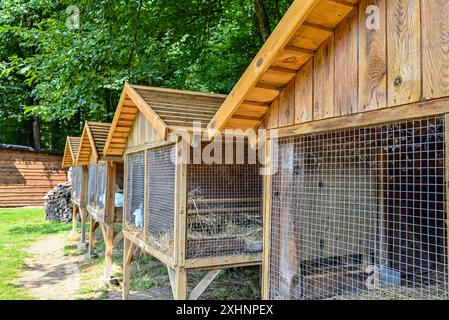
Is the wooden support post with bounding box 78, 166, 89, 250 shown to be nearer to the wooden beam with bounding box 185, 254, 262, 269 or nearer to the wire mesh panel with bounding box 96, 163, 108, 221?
the wire mesh panel with bounding box 96, 163, 108, 221

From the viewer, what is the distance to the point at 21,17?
51.6 feet

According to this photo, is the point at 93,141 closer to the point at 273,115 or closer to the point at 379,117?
the point at 273,115

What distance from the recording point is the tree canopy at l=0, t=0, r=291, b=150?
6.54 metres

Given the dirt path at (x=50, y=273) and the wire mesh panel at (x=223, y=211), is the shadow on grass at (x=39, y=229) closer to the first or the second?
the dirt path at (x=50, y=273)

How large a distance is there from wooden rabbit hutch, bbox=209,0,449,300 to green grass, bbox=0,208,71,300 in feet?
17.9

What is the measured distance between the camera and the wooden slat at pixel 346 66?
1912 millimetres

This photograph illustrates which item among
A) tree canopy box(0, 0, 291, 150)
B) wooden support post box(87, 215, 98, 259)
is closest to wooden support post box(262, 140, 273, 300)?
tree canopy box(0, 0, 291, 150)

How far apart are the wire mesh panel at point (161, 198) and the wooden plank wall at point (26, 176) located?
14479 mm

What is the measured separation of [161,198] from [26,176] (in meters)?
15.0

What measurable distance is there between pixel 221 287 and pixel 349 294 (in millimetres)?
4070

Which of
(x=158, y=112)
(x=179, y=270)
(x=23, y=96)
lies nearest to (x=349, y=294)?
(x=179, y=270)

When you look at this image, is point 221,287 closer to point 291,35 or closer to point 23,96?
point 291,35

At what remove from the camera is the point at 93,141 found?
7602 mm

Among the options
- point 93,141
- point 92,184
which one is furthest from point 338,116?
point 92,184
